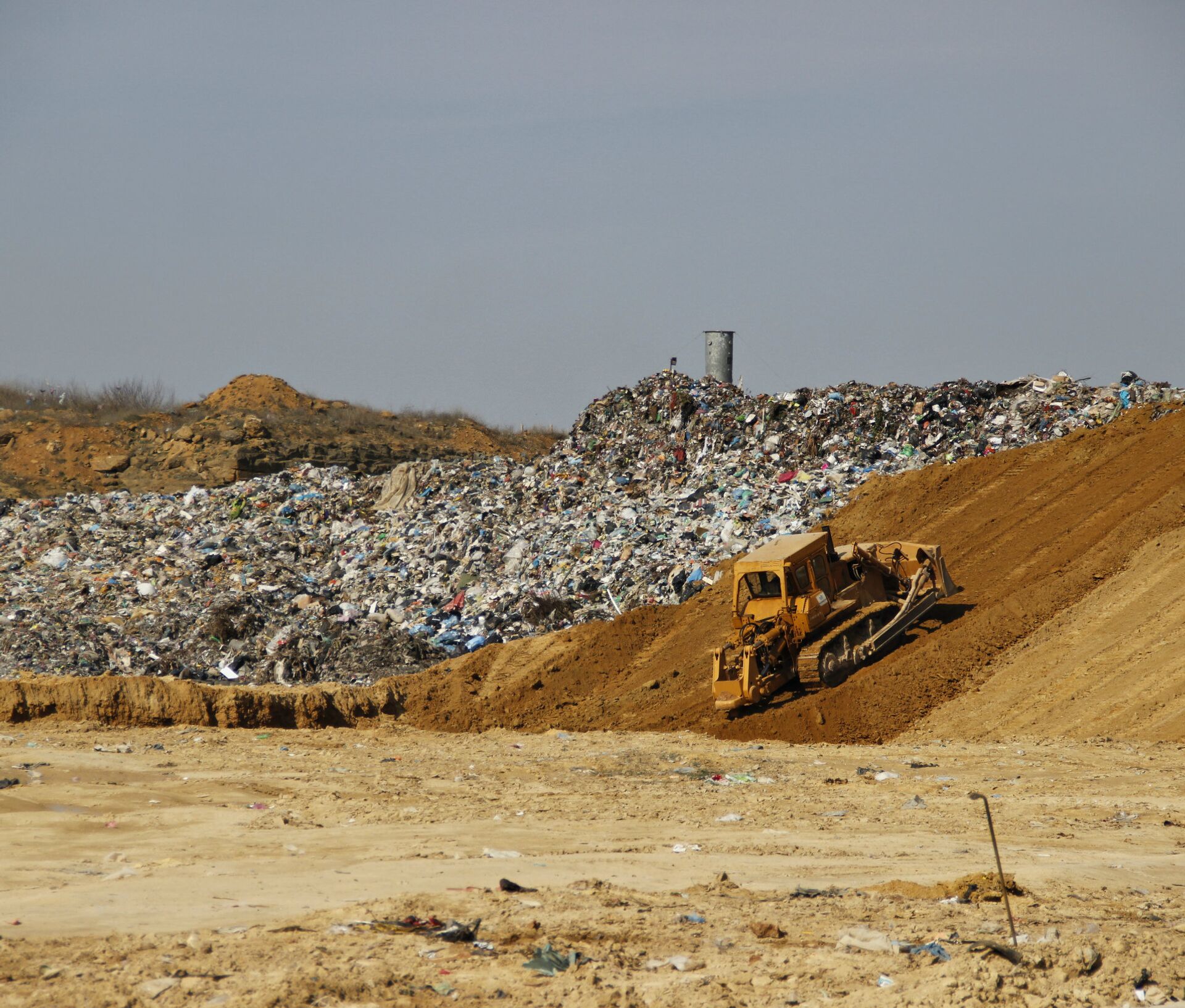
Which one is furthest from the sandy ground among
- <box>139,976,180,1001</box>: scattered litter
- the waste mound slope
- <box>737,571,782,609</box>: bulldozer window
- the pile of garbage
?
the pile of garbage

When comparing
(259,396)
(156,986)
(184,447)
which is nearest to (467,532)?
(184,447)

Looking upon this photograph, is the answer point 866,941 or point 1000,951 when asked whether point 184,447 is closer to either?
point 866,941

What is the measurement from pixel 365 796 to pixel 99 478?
971 inches

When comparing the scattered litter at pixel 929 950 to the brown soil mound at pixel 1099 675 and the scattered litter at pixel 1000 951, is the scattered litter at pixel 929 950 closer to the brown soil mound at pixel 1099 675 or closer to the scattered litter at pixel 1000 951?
the scattered litter at pixel 1000 951

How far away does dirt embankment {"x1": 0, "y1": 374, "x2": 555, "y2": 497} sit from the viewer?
3125 centimetres

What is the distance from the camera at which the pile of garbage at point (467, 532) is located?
60.1 ft

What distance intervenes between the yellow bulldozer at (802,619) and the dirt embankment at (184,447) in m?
19.8

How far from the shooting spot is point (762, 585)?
14102 mm

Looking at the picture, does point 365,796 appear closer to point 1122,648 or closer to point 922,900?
point 922,900

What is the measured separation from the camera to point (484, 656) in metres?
17.2

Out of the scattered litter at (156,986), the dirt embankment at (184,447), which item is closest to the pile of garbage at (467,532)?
the dirt embankment at (184,447)

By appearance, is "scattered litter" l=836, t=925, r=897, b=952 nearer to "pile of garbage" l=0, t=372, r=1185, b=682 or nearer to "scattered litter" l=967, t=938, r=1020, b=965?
"scattered litter" l=967, t=938, r=1020, b=965

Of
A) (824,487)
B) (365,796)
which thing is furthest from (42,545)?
(365,796)

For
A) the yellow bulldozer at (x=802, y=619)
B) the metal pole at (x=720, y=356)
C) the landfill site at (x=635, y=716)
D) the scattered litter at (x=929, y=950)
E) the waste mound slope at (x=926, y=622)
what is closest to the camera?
the scattered litter at (x=929, y=950)
